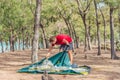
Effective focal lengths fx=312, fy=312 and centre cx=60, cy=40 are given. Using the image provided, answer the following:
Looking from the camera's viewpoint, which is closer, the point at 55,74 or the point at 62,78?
the point at 62,78

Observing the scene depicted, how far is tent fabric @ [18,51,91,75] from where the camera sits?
544 inches

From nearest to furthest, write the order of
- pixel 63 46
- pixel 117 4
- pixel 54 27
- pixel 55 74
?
pixel 55 74, pixel 63 46, pixel 117 4, pixel 54 27

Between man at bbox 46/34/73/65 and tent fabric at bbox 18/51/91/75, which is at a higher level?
man at bbox 46/34/73/65

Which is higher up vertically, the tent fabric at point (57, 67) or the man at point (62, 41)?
the man at point (62, 41)

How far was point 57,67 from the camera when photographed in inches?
558

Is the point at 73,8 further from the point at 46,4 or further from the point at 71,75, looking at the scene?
the point at 71,75

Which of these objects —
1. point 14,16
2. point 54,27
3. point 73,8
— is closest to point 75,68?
point 73,8

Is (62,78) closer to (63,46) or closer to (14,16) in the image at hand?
(63,46)

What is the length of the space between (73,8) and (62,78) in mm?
26652

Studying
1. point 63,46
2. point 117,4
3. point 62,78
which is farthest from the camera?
point 117,4

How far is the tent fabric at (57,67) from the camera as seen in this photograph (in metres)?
13.8

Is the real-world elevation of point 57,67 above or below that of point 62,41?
below

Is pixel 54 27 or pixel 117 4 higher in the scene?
pixel 117 4

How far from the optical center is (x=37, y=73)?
13969 mm
